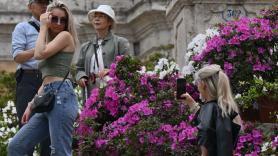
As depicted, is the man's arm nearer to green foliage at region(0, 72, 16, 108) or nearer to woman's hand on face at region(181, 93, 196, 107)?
woman's hand on face at region(181, 93, 196, 107)

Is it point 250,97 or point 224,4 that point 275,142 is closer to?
point 250,97

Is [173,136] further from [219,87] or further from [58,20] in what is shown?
[58,20]

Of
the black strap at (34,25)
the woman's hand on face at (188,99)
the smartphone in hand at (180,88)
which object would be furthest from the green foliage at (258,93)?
the black strap at (34,25)

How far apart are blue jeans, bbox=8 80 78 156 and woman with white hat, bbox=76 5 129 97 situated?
6.49ft

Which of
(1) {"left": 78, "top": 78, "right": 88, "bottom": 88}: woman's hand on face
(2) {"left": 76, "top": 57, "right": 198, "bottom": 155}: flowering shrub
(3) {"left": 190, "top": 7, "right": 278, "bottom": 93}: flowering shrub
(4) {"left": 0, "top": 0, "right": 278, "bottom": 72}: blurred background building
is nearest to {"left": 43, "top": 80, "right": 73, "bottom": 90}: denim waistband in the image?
(2) {"left": 76, "top": 57, "right": 198, "bottom": 155}: flowering shrub

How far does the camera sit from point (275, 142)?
8.25m

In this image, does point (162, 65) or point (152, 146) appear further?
point (162, 65)

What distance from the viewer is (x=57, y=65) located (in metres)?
8.77

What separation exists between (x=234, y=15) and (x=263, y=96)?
3352 millimetres

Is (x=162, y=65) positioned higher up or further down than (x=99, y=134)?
higher up

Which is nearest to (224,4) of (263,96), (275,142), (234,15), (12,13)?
(234,15)

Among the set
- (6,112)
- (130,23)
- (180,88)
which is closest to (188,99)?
(180,88)

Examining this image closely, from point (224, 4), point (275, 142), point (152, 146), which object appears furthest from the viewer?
point (224, 4)

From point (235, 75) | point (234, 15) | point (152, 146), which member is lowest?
point (152, 146)
